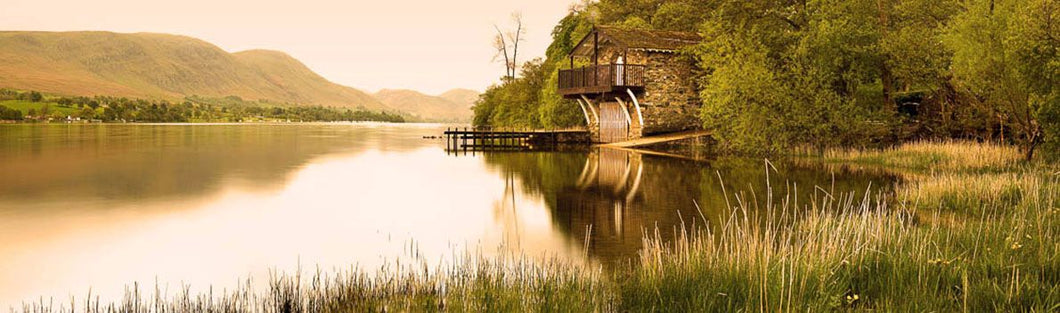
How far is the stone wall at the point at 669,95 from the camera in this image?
1371 inches

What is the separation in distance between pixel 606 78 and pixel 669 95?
3189 mm

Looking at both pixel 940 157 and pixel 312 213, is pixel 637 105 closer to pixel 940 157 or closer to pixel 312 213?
pixel 940 157

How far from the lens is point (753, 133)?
93.4 ft

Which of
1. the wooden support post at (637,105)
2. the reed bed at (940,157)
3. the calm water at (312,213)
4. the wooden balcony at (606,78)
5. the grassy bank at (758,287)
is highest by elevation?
the wooden balcony at (606,78)

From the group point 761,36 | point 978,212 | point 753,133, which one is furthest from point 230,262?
point 761,36

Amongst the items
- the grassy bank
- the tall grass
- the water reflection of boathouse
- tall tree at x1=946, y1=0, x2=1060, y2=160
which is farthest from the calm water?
tall tree at x1=946, y1=0, x2=1060, y2=160

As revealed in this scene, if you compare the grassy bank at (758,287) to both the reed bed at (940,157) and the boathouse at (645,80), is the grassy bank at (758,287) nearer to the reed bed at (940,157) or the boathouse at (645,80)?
the reed bed at (940,157)

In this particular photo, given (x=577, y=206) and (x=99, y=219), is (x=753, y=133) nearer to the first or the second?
(x=577, y=206)

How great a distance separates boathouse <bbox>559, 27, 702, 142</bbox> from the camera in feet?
113

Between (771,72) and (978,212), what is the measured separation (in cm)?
1753

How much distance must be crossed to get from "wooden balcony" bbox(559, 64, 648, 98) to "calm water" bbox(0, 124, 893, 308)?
6.27 m

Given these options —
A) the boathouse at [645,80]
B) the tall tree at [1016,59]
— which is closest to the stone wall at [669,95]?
the boathouse at [645,80]

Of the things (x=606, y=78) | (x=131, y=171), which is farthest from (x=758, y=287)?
(x=606, y=78)

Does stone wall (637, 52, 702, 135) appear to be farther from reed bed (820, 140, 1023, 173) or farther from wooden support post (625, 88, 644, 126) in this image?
reed bed (820, 140, 1023, 173)
